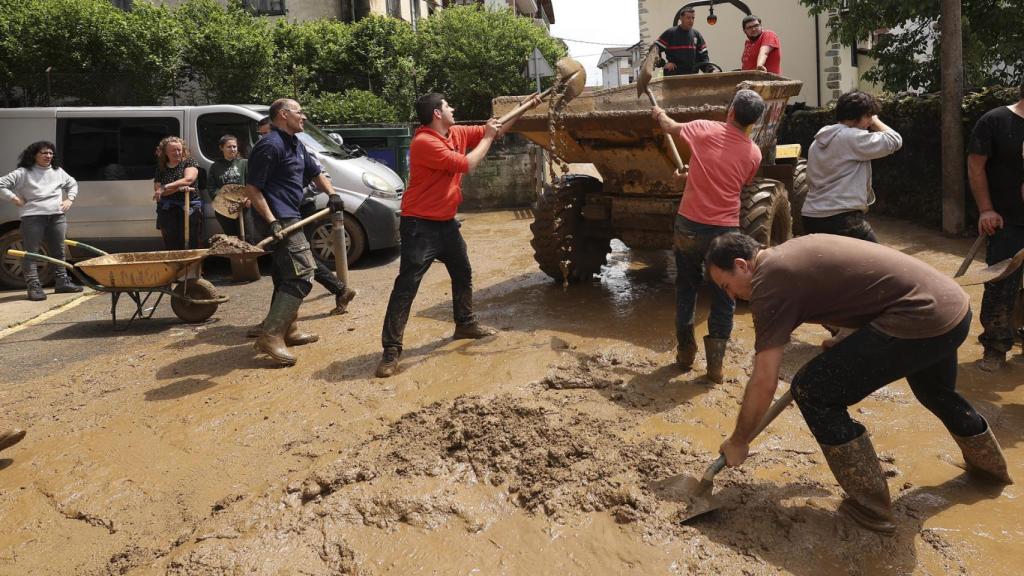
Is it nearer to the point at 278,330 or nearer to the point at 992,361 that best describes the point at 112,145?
the point at 278,330

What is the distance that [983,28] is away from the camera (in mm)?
11031

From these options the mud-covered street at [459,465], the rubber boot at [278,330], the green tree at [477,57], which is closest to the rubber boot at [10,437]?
the mud-covered street at [459,465]

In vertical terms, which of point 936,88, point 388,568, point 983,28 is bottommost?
point 388,568

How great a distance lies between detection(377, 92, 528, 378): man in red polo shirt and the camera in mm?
5043

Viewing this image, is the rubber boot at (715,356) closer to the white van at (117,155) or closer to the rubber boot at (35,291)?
the white van at (117,155)

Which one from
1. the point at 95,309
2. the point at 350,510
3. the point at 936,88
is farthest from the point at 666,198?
the point at 936,88

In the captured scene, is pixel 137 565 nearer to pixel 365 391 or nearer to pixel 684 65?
pixel 365 391

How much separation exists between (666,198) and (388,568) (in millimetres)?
4271

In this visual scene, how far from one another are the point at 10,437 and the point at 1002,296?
19.0ft

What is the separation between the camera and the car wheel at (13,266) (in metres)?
8.48

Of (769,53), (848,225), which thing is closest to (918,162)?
(769,53)

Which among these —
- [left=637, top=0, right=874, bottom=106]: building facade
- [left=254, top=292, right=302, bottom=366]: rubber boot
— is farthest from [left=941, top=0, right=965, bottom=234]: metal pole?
[left=637, top=0, right=874, bottom=106]: building facade

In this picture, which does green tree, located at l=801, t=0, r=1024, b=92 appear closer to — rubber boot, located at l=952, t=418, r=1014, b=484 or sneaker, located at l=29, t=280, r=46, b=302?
rubber boot, located at l=952, t=418, r=1014, b=484

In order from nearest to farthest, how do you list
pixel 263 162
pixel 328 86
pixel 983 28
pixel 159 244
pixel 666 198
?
pixel 263 162 < pixel 666 198 < pixel 159 244 < pixel 983 28 < pixel 328 86
